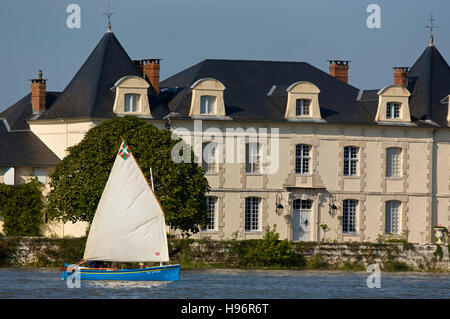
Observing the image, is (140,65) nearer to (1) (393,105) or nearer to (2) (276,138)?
(2) (276,138)

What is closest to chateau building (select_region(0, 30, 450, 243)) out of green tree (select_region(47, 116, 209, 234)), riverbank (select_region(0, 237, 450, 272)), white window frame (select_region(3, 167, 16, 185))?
white window frame (select_region(3, 167, 16, 185))

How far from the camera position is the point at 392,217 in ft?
200

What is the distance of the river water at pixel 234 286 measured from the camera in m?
40.6

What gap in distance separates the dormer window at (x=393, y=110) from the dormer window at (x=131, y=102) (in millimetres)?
11510

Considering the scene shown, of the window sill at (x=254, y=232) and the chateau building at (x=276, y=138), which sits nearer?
the chateau building at (x=276, y=138)

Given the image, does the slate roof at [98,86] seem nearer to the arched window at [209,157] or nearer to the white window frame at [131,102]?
the white window frame at [131,102]

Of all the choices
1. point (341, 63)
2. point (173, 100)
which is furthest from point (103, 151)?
point (341, 63)

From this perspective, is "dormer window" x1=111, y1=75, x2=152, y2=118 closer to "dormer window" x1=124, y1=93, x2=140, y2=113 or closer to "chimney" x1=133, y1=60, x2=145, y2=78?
"dormer window" x1=124, y1=93, x2=140, y2=113

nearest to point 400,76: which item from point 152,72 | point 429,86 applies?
point 429,86

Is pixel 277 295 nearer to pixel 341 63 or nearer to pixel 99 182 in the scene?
pixel 99 182

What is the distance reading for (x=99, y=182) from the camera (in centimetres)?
5038

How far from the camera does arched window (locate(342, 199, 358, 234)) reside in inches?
2370

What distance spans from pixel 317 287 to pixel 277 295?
11.3 ft

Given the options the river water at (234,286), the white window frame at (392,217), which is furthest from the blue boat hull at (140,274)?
the white window frame at (392,217)
